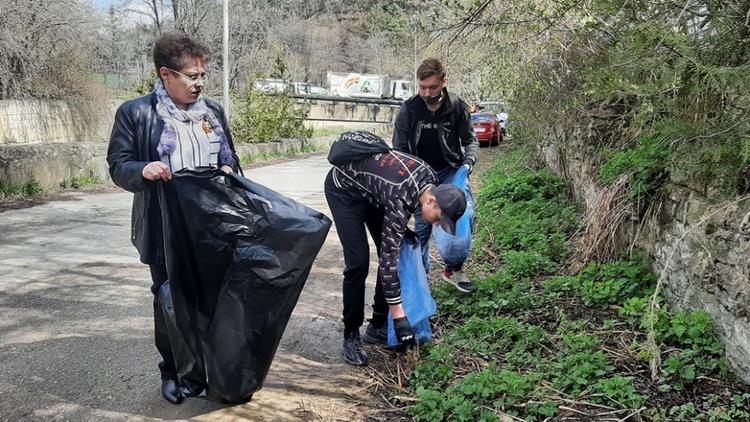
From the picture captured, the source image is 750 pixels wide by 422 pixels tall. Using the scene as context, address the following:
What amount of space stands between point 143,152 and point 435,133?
2338 mm

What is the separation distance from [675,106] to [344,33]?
205 feet

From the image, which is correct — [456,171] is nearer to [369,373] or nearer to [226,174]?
[369,373]

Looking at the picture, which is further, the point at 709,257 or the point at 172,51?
the point at 709,257

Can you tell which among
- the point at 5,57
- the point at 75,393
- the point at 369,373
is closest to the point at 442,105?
the point at 369,373

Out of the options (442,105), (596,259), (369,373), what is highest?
(442,105)

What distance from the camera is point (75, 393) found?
11.2ft

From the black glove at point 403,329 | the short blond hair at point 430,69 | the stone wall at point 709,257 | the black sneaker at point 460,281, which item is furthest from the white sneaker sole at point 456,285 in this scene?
the short blond hair at point 430,69

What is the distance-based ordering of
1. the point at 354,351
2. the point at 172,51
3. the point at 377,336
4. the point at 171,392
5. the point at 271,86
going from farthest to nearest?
the point at 271,86
the point at 377,336
the point at 354,351
the point at 171,392
the point at 172,51

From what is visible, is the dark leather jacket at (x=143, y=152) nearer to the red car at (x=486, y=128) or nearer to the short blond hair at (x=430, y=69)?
the short blond hair at (x=430, y=69)

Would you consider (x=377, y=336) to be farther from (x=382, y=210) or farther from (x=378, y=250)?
(x=382, y=210)

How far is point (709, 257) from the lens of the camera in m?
3.29

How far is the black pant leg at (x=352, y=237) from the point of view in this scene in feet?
12.4

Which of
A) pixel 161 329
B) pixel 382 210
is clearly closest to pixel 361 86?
pixel 382 210

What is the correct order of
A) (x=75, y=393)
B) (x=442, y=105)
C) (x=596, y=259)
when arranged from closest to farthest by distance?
(x=75, y=393), (x=442, y=105), (x=596, y=259)
